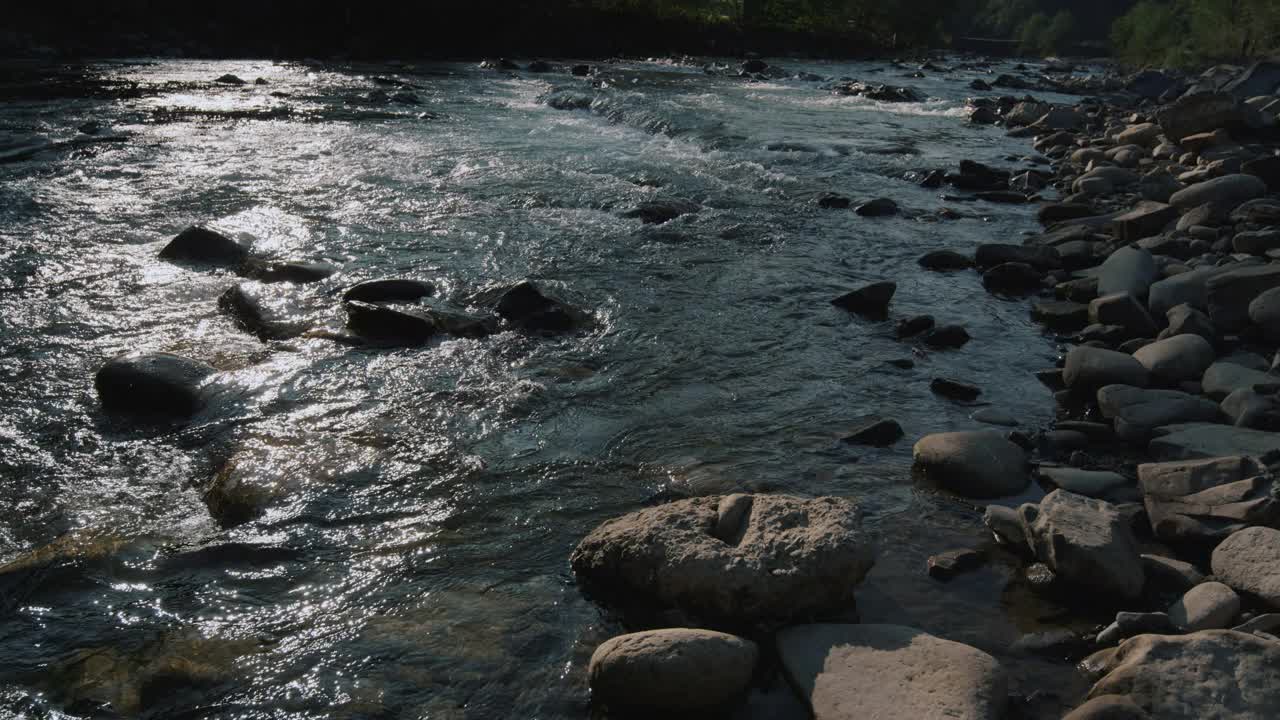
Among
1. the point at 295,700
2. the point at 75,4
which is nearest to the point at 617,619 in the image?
the point at 295,700

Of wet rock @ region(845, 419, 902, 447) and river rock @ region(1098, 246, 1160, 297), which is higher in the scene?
river rock @ region(1098, 246, 1160, 297)

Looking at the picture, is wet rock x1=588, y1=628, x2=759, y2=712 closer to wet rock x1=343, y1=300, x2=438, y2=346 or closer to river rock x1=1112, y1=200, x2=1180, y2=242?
wet rock x1=343, y1=300, x2=438, y2=346

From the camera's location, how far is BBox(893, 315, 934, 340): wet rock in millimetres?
6648

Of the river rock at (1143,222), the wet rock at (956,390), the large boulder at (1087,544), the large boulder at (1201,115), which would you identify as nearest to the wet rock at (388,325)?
the wet rock at (956,390)

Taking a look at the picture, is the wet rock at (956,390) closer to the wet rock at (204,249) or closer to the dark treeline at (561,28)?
the wet rock at (204,249)

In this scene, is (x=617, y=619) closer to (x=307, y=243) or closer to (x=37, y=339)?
(x=37, y=339)

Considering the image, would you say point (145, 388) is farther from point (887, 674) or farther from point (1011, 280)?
point (1011, 280)

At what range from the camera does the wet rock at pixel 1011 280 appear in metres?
7.87

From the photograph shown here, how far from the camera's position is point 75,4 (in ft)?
89.9

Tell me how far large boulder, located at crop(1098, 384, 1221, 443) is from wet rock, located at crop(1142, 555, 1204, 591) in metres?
1.38

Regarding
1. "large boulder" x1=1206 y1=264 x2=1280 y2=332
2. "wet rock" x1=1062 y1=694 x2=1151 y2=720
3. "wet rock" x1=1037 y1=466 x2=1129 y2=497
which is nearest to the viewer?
"wet rock" x1=1062 y1=694 x2=1151 y2=720

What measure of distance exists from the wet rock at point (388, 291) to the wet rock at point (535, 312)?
0.67 m

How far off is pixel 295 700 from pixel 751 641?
1518 millimetres

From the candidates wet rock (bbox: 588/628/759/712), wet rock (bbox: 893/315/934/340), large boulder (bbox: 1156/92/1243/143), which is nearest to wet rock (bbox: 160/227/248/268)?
wet rock (bbox: 893/315/934/340)
